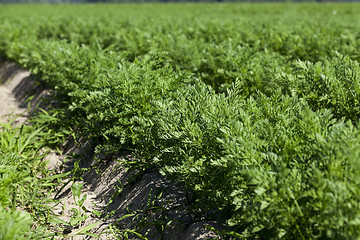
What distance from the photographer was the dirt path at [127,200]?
3.14 m

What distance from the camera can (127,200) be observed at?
12.3 feet

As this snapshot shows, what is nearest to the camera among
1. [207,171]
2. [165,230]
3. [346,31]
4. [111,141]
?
[207,171]

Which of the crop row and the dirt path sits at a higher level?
the crop row

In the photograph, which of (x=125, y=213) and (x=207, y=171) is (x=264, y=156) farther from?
(x=125, y=213)

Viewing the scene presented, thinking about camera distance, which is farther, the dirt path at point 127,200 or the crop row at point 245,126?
the dirt path at point 127,200

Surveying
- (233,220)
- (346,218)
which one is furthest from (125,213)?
(346,218)

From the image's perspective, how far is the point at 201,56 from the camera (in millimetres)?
5730

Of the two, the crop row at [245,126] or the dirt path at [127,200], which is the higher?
the crop row at [245,126]

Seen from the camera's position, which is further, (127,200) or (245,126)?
(127,200)

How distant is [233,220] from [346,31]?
19.4 ft

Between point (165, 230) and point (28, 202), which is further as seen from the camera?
point (28, 202)

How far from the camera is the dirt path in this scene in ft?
10.3

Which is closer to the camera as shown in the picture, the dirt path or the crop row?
the crop row

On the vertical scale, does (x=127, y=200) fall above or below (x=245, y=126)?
below
